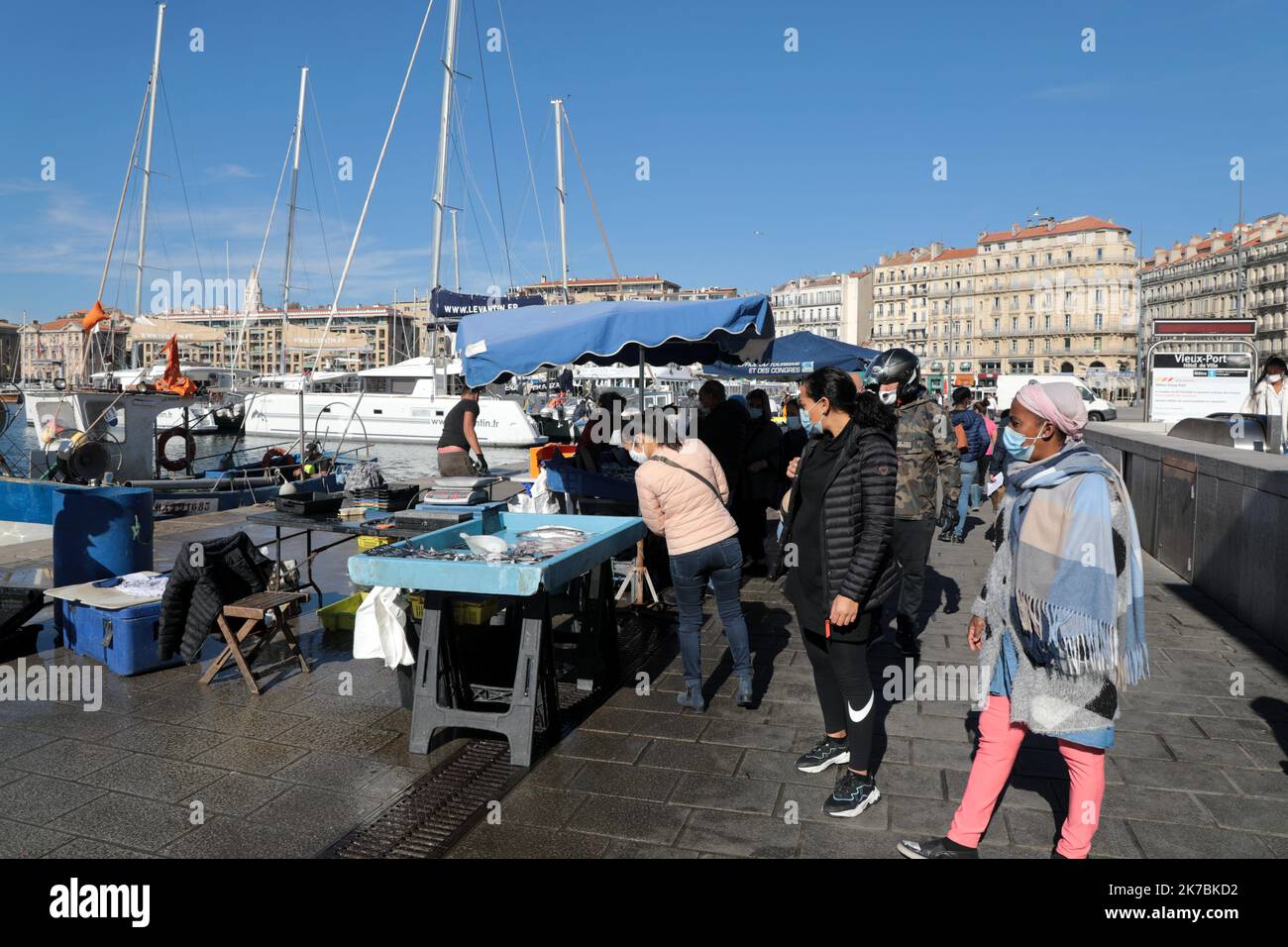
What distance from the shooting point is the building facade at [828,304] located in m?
148

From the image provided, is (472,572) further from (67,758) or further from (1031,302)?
(1031,302)

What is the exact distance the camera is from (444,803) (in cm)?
392

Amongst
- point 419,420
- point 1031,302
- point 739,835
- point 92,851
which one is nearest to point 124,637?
point 92,851

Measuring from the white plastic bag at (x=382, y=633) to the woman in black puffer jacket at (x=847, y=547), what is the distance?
7.27 feet

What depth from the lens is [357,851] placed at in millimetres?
3494

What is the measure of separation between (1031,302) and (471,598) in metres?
139

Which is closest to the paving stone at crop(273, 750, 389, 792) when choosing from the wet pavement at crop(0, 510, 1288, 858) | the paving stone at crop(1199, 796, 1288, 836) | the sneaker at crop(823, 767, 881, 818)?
the wet pavement at crop(0, 510, 1288, 858)

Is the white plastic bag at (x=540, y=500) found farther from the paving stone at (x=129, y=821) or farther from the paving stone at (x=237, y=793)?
the paving stone at (x=129, y=821)

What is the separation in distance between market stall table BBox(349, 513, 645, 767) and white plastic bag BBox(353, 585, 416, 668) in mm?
279

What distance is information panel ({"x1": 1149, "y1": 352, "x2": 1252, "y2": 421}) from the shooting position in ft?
45.1

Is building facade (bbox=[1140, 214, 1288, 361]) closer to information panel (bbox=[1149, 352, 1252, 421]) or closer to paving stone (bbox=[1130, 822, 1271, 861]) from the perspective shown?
information panel (bbox=[1149, 352, 1252, 421])
